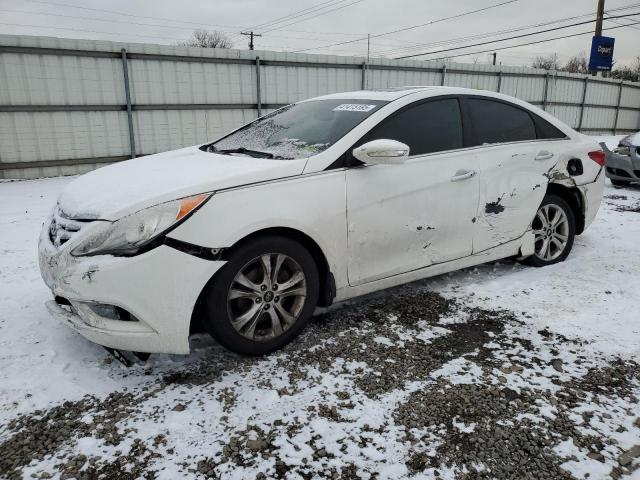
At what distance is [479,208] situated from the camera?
369cm

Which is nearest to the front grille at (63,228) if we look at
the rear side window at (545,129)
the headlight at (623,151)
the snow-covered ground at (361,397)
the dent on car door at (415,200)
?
the snow-covered ground at (361,397)

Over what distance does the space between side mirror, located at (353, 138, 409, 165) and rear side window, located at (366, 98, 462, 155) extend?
200mm

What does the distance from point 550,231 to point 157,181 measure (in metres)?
3.44

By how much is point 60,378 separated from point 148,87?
881 centimetres

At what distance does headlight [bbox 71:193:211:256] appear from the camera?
2.42 meters

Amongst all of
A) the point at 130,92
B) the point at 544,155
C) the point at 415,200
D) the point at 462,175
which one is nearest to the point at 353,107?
the point at 415,200

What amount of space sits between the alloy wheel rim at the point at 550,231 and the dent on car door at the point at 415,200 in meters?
0.98

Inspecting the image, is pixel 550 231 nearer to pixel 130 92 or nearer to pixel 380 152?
pixel 380 152

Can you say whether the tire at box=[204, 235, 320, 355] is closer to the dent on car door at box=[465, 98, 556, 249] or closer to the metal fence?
the dent on car door at box=[465, 98, 556, 249]

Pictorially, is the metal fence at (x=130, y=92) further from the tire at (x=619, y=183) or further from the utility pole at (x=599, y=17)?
the utility pole at (x=599, y=17)

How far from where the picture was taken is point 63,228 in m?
2.67

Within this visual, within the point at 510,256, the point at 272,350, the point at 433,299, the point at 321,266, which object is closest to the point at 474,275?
the point at 510,256

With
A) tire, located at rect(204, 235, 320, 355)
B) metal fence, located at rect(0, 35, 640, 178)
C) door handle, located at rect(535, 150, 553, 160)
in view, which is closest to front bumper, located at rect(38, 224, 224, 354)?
tire, located at rect(204, 235, 320, 355)

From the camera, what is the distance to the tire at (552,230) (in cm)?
426
